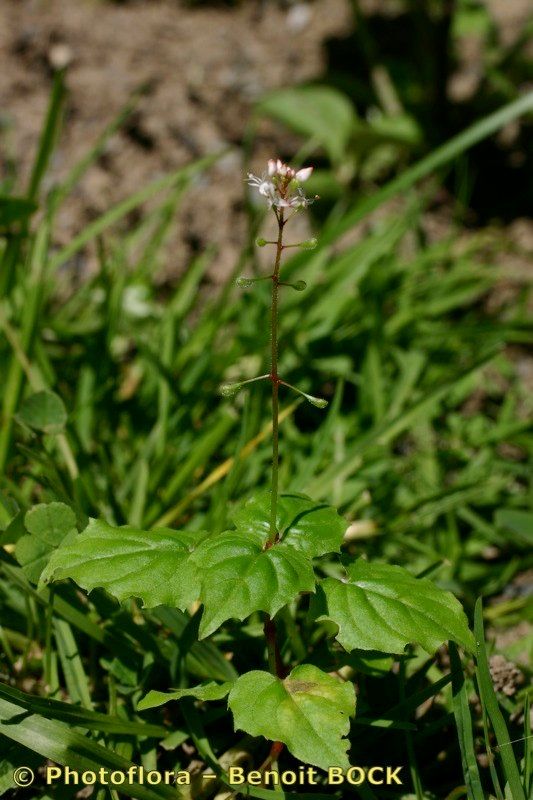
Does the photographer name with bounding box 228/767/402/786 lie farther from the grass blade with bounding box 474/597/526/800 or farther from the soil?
the soil

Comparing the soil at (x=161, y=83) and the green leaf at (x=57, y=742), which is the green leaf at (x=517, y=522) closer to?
the green leaf at (x=57, y=742)

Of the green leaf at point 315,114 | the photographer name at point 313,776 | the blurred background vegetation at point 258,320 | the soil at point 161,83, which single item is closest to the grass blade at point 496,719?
the blurred background vegetation at point 258,320

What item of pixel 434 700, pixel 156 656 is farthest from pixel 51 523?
pixel 434 700

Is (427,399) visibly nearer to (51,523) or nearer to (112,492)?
(112,492)

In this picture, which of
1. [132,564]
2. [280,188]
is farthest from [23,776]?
[280,188]

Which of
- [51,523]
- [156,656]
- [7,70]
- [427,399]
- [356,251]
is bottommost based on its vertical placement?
[156,656]

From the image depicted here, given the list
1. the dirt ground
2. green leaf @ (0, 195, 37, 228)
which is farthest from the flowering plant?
the dirt ground

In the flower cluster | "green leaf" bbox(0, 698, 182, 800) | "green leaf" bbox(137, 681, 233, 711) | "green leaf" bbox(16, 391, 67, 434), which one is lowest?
"green leaf" bbox(0, 698, 182, 800)
